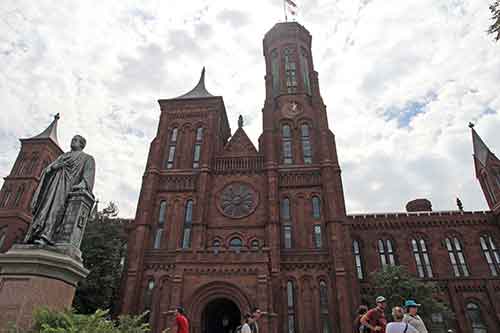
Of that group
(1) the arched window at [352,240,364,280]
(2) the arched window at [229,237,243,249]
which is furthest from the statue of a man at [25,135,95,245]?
(1) the arched window at [352,240,364,280]

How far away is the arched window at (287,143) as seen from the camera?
3064cm

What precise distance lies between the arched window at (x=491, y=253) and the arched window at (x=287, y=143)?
20.5 m

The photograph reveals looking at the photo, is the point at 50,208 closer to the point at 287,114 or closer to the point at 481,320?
the point at 287,114

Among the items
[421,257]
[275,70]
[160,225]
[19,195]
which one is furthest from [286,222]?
[19,195]

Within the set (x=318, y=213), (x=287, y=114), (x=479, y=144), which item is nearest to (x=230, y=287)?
(x=318, y=213)

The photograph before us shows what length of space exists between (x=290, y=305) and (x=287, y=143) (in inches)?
581

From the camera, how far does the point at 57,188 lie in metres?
7.73

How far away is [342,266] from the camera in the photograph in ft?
78.1

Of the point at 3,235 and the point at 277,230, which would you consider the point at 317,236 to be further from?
the point at 3,235

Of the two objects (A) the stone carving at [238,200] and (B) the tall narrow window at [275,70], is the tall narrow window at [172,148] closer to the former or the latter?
(A) the stone carving at [238,200]

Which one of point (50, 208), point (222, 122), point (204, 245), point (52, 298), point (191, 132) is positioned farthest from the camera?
point (222, 122)

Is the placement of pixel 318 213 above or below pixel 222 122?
below

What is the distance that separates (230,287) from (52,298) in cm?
1544

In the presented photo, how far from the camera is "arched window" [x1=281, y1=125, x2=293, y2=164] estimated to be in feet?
101
